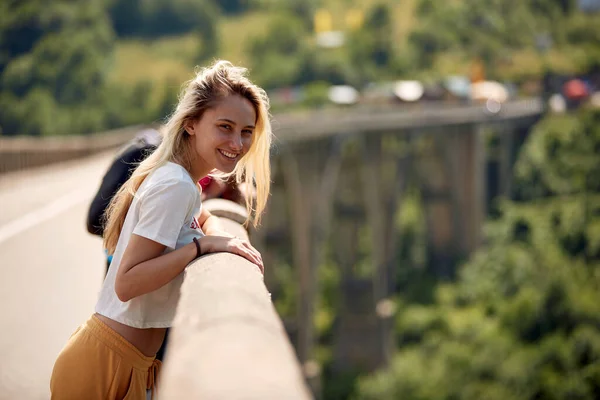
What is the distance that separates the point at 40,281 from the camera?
9.09 m

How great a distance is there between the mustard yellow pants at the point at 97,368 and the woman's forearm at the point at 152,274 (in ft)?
0.62

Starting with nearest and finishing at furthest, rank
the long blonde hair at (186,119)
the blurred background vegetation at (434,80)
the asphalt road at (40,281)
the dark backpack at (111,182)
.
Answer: the long blonde hair at (186,119), the dark backpack at (111,182), the asphalt road at (40,281), the blurred background vegetation at (434,80)

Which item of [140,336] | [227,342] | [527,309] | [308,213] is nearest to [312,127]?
[308,213]

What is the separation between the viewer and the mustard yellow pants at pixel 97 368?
3.16m

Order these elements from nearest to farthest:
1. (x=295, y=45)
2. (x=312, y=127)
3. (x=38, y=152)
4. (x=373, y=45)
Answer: (x=38, y=152), (x=312, y=127), (x=295, y=45), (x=373, y=45)

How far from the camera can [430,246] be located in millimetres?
51781

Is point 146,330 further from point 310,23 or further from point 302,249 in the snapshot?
point 310,23

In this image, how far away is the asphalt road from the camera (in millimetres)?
6266

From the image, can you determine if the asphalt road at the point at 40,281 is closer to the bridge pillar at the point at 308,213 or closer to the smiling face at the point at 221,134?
the smiling face at the point at 221,134

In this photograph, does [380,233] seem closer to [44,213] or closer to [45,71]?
[45,71]

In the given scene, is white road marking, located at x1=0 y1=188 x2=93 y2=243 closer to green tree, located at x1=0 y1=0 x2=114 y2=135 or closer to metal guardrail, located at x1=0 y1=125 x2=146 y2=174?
metal guardrail, located at x1=0 y1=125 x2=146 y2=174

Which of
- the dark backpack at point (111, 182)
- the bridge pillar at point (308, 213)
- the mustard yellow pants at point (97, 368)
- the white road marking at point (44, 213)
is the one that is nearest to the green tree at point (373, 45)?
the bridge pillar at point (308, 213)

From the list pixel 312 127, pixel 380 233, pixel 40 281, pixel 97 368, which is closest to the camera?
pixel 97 368

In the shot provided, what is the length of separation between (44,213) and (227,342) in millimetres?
12875
